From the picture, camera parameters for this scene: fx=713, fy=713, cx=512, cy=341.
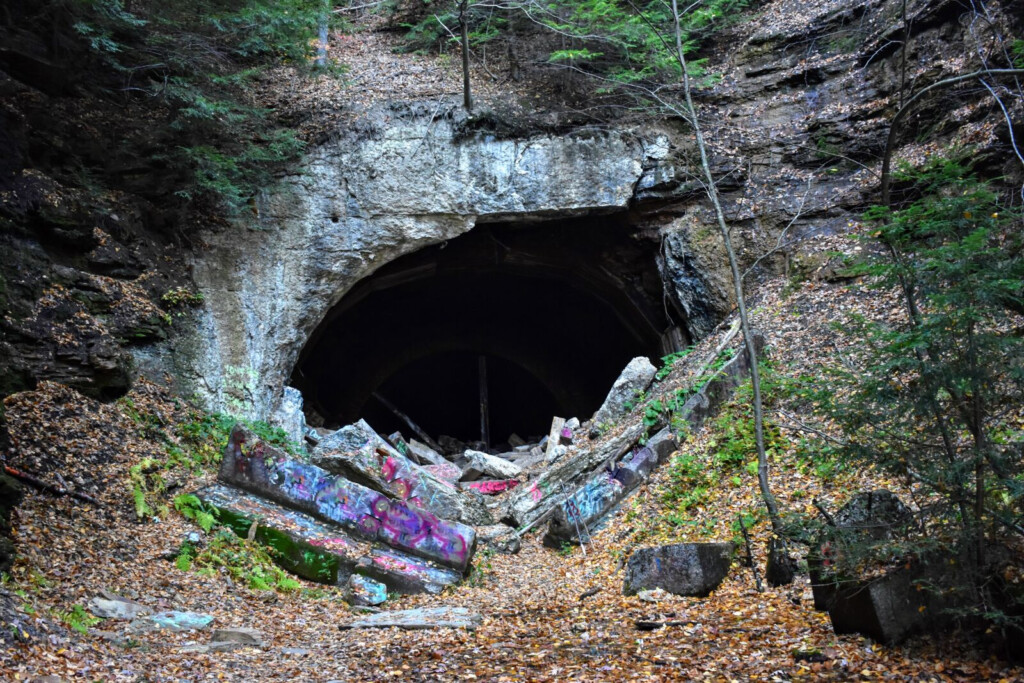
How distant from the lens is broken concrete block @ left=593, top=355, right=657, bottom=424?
13.3 metres

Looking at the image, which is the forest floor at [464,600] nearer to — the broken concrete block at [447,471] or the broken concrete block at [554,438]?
the broken concrete block at [554,438]

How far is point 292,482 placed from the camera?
904 cm

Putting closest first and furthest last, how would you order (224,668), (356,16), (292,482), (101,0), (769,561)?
(224,668) → (769,561) → (292,482) → (101,0) → (356,16)

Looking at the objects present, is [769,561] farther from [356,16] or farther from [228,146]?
[356,16]

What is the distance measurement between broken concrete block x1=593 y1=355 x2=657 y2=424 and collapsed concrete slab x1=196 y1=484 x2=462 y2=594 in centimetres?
550

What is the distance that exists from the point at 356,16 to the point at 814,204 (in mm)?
12216

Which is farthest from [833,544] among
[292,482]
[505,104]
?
[505,104]

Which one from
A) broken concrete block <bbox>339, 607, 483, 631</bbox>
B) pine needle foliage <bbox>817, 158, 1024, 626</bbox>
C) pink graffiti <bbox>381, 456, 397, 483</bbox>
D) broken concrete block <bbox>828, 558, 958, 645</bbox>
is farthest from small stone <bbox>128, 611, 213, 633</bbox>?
pine needle foliage <bbox>817, 158, 1024, 626</bbox>

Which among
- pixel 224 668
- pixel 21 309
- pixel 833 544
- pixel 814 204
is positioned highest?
pixel 814 204

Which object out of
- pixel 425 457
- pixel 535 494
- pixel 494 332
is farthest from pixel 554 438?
pixel 494 332

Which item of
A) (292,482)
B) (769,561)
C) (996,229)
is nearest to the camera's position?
(996,229)

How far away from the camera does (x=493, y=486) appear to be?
13359mm

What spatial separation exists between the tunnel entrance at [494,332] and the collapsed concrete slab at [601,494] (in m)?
5.23

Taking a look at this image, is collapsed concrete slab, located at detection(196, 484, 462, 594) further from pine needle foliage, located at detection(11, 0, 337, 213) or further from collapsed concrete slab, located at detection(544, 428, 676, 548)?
pine needle foliage, located at detection(11, 0, 337, 213)
